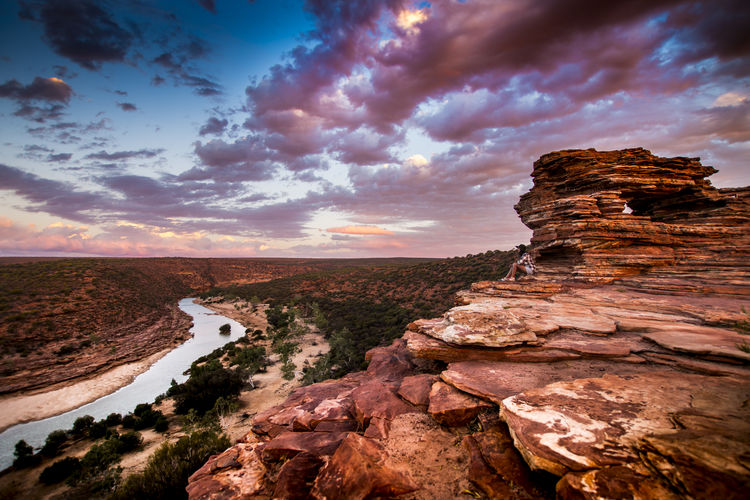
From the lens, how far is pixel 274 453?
596 centimetres

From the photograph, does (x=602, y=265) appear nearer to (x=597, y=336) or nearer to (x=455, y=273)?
(x=597, y=336)

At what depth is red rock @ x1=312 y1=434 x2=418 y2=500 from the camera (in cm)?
A: 427

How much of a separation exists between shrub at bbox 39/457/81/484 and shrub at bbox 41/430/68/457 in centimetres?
234

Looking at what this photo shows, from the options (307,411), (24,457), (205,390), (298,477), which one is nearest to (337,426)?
(307,411)

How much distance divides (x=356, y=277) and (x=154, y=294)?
171 ft

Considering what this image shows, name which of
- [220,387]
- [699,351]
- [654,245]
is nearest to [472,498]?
[699,351]

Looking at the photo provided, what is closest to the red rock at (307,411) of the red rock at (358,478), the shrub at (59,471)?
the red rock at (358,478)

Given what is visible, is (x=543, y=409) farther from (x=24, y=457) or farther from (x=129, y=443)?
(x=24, y=457)

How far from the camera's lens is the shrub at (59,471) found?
1609 centimetres

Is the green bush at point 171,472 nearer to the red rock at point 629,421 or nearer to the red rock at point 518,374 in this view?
the red rock at point 518,374

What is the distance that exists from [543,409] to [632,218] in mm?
16687

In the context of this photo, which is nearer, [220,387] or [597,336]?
[597,336]

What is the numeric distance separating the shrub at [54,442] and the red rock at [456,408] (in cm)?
2822

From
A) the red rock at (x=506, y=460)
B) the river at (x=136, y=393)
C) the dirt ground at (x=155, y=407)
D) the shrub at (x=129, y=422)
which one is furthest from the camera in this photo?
the shrub at (x=129, y=422)
